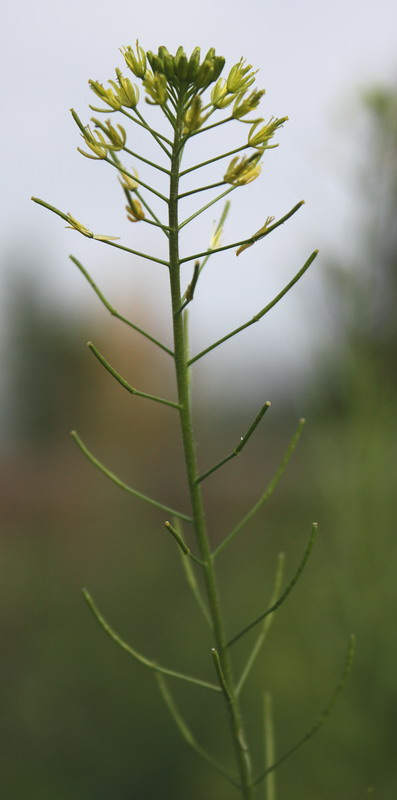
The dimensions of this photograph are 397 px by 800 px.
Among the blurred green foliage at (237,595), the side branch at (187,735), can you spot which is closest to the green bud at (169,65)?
the side branch at (187,735)

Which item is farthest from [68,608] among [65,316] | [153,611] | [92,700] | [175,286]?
[65,316]

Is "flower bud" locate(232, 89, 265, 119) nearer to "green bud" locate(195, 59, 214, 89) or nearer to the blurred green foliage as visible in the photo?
"green bud" locate(195, 59, 214, 89)

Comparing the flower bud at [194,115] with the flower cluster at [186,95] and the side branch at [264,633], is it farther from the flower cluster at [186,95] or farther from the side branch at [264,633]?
the side branch at [264,633]

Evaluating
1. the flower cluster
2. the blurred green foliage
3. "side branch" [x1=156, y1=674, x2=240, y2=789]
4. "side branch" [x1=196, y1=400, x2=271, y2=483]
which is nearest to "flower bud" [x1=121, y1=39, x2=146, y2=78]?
the flower cluster

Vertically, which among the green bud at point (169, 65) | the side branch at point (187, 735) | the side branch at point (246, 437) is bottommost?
the side branch at point (187, 735)

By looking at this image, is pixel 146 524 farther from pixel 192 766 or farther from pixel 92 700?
pixel 192 766
